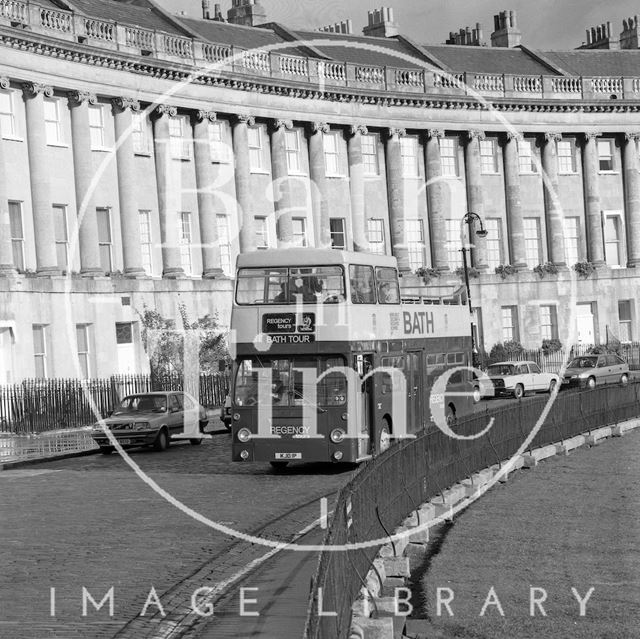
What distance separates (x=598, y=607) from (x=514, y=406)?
1498cm

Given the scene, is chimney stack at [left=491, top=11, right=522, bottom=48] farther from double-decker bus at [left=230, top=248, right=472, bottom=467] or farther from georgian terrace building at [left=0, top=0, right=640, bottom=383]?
double-decker bus at [left=230, top=248, right=472, bottom=467]

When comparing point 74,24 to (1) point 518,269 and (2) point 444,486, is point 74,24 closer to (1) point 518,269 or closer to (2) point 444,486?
(1) point 518,269

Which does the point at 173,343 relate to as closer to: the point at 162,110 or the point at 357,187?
the point at 162,110

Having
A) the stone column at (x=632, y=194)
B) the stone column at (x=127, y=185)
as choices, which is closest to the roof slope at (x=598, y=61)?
the stone column at (x=632, y=194)

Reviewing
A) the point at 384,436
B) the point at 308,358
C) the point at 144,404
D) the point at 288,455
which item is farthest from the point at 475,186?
the point at 308,358

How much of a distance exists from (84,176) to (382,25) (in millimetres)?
32616

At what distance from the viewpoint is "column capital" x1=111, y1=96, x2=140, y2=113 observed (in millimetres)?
59156

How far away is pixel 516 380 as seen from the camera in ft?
191

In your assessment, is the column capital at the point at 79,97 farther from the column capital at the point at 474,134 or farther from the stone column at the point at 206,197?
the column capital at the point at 474,134

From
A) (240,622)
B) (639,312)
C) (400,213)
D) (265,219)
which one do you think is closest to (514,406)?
(240,622)

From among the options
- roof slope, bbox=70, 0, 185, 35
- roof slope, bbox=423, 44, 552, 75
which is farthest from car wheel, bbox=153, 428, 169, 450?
roof slope, bbox=423, 44, 552, 75

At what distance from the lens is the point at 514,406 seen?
3103 centimetres

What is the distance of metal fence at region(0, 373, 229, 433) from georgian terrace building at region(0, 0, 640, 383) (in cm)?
377

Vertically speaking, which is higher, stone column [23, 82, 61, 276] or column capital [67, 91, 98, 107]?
column capital [67, 91, 98, 107]
